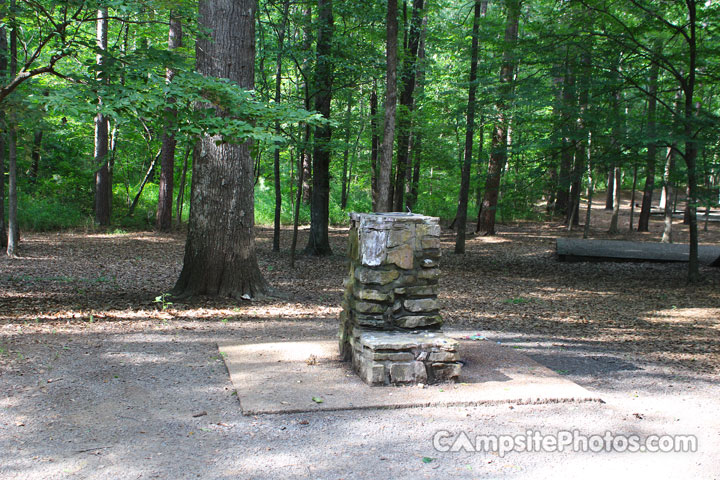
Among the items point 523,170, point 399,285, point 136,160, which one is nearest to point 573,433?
point 399,285

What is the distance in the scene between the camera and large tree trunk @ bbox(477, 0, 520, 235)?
12578 mm

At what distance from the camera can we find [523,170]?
13945 millimetres

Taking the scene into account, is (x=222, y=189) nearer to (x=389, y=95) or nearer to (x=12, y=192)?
(x=389, y=95)

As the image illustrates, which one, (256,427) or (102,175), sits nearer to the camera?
(256,427)

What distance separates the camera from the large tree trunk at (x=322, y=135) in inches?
499

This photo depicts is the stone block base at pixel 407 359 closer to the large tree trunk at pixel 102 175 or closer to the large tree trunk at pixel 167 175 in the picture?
the large tree trunk at pixel 167 175

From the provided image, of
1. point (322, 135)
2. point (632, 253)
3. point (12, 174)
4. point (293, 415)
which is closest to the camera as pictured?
point (293, 415)

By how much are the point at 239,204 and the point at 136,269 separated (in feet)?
12.5

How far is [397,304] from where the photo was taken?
5.28 meters

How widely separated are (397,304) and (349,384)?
0.86 m

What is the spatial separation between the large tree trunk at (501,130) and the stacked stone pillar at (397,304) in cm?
727

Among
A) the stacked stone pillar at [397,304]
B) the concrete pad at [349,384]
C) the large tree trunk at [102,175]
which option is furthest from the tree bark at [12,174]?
the stacked stone pillar at [397,304]

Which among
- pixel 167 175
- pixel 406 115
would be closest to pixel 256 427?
pixel 406 115

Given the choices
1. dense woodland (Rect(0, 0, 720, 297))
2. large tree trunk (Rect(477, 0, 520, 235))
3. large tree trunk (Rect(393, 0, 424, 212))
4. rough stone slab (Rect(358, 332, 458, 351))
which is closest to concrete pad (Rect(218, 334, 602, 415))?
rough stone slab (Rect(358, 332, 458, 351))
